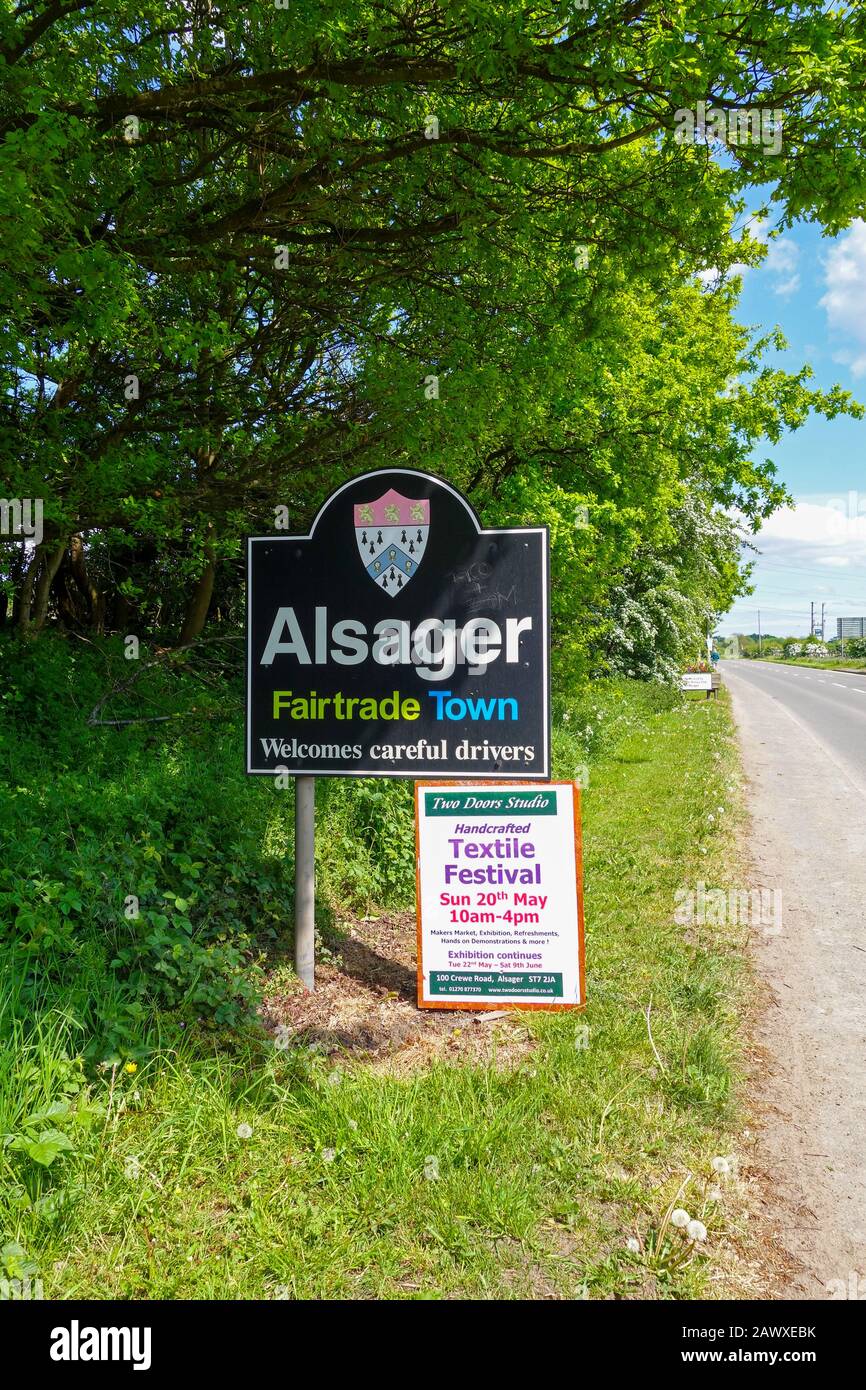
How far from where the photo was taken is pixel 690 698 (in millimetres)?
26969

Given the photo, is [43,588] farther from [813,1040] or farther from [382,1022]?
[813,1040]

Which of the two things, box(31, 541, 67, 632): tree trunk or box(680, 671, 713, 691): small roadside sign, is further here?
box(680, 671, 713, 691): small roadside sign

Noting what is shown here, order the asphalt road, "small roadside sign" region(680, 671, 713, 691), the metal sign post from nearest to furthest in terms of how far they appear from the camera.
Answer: the asphalt road → the metal sign post → "small roadside sign" region(680, 671, 713, 691)

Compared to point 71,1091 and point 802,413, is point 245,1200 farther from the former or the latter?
point 802,413

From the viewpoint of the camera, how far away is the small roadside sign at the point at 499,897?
14.4 feet

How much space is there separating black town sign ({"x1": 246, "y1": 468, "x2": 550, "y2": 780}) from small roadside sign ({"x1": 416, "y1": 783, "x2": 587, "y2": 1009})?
0.95 feet

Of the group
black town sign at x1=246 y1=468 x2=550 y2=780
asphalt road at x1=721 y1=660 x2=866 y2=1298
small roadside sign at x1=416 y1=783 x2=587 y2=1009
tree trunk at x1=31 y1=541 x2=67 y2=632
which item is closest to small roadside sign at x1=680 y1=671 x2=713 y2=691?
asphalt road at x1=721 y1=660 x2=866 y2=1298

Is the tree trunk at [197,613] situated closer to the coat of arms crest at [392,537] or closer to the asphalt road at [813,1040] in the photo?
the coat of arms crest at [392,537]

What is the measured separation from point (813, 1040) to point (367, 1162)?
2.46m

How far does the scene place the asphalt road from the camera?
292 cm

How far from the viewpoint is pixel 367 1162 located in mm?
3119

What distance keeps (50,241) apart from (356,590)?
2.43m

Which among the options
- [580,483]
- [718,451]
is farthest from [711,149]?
[718,451]

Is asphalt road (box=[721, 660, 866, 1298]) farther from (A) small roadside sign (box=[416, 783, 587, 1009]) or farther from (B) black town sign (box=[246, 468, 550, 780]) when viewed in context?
(B) black town sign (box=[246, 468, 550, 780])
